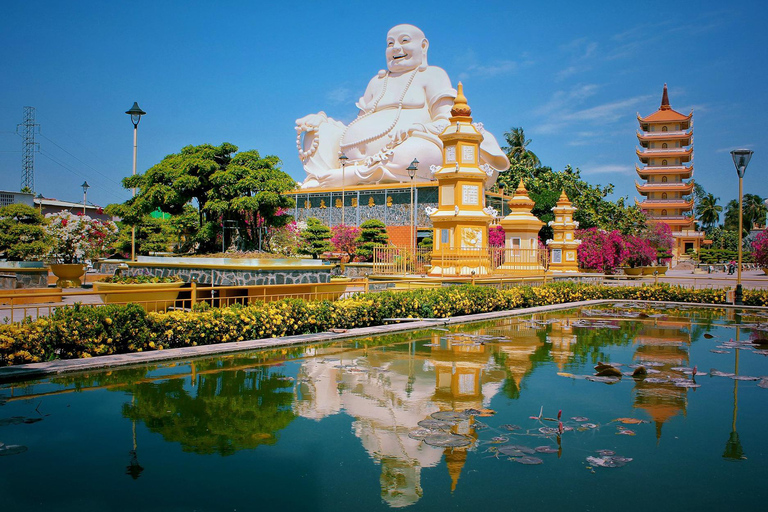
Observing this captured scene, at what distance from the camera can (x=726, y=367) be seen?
889 cm

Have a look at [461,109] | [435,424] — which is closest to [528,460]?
[435,424]

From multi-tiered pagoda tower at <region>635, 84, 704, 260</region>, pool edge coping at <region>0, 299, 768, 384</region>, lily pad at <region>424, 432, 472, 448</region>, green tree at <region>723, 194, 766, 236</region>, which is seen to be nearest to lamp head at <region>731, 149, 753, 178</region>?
pool edge coping at <region>0, 299, 768, 384</region>

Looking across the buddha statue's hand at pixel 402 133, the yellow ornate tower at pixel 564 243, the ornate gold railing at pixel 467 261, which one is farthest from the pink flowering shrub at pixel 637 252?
the buddha statue's hand at pixel 402 133

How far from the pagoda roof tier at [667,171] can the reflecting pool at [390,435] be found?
50.4 m

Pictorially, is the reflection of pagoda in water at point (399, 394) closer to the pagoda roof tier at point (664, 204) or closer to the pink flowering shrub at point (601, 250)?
the pink flowering shrub at point (601, 250)

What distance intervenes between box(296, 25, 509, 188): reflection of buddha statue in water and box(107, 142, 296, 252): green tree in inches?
726

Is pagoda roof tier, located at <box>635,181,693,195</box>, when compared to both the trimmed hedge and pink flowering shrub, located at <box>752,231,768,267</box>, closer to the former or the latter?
pink flowering shrub, located at <box>752,231,768,267</box>

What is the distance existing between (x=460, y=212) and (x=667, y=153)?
43.4m

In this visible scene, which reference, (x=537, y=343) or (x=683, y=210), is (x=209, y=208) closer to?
(x=537, y=343)

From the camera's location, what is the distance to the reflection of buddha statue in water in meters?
34.0

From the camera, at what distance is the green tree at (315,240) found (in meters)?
25.2

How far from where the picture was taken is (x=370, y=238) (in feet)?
90.4

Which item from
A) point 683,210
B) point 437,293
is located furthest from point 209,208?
point 683,210

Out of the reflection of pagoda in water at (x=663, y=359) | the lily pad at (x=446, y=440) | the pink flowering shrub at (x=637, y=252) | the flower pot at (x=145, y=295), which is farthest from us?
the pink flowering shrub at (x=637, y=252)
